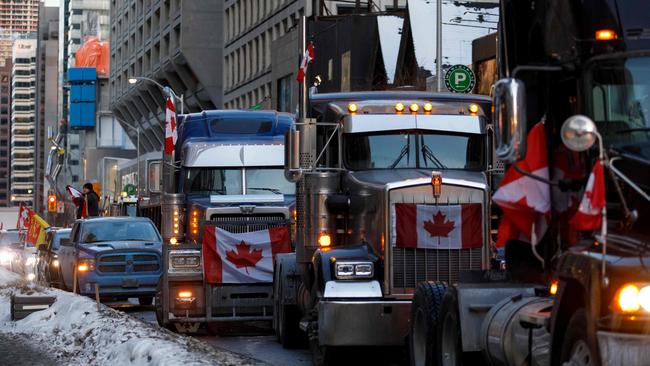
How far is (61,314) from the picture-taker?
67.7ft

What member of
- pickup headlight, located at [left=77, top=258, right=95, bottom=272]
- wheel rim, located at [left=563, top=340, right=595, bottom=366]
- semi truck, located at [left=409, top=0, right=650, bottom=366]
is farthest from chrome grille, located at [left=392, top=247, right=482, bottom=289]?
pickup headlight, located at [left=77, top=258, right=95, bottom=272]

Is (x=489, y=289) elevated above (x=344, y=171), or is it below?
below

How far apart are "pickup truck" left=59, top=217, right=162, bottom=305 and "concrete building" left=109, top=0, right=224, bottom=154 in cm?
6412

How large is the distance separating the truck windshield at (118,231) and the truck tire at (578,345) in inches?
822

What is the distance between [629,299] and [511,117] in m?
1.43

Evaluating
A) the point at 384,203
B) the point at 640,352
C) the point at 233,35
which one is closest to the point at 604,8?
the point at 640,352

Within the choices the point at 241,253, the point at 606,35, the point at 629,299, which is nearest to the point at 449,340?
the point at 606,35

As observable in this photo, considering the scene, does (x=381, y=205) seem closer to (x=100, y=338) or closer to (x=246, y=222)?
(x=100, y=338)

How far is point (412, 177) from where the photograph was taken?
14.9 metres

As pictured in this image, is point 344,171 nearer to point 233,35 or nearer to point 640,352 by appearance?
point 640,352

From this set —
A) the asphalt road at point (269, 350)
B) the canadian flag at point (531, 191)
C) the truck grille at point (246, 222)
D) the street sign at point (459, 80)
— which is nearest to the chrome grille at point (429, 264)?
the asphalt road at point (269, 350)

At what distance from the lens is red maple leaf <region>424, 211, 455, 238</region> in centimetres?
1468

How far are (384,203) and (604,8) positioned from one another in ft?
19.8

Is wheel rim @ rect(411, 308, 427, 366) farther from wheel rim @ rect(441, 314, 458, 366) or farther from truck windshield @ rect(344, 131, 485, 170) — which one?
truck windshield @ rect(344, 131, 485, 170)
